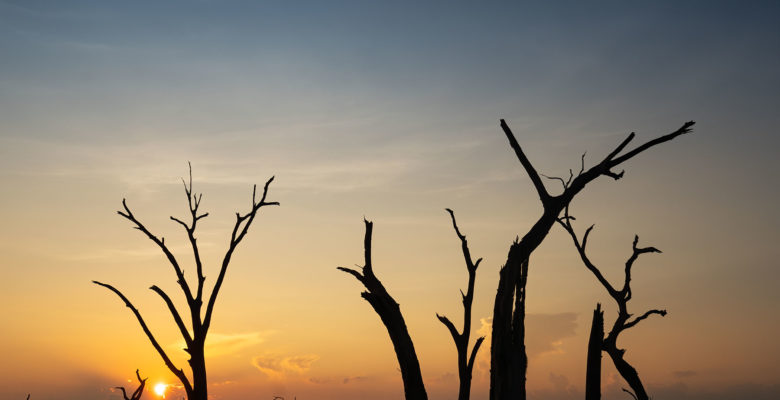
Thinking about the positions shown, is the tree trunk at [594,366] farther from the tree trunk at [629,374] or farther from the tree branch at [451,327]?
the tree trunk at [629,374]

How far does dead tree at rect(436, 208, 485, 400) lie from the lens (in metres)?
12.3

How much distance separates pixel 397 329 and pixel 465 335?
106 inches

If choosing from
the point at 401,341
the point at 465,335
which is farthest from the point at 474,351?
the point at 401,341

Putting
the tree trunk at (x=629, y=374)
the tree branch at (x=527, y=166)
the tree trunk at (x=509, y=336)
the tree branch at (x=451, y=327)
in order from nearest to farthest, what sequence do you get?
the tree trunk at (x=509, y=336), the tree branch at (x=527, y=166), the tree branch at (x=451, y=327), the tree trunk at (x=629, y=374)

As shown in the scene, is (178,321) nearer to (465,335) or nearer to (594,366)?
(465,335)

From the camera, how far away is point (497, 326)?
980 cm

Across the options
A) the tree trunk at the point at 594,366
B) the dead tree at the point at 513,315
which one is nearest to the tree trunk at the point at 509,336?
the dead tree at the point at 513,315

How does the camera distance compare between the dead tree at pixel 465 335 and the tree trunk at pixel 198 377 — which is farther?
the tree trunk at pixel 198 377

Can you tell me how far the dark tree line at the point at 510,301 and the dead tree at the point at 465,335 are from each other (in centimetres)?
205

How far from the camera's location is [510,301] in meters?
9.80

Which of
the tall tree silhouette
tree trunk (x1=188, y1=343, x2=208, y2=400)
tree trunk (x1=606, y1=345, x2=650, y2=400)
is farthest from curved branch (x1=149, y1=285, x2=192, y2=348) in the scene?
tree trunk (x1=606, y1=345, x2=650, y2=400)

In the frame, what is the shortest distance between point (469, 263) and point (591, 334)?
284 cm

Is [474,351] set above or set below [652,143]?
below

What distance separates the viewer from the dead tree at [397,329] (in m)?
10.1
